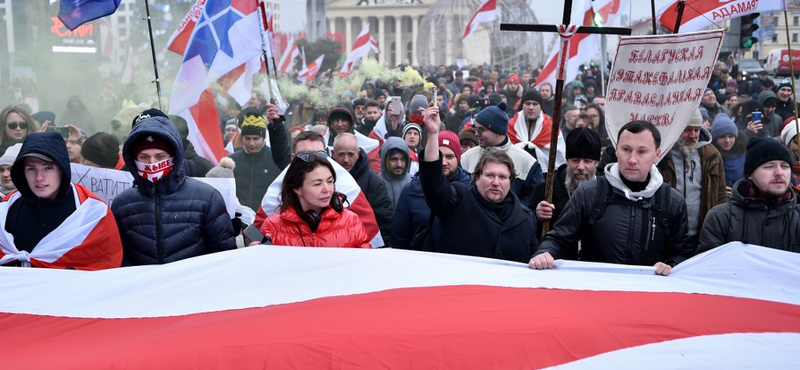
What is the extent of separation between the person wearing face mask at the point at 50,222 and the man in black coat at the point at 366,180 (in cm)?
187

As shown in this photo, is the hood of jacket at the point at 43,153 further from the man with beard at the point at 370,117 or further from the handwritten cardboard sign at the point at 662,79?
the man with beard at the point at 370,117

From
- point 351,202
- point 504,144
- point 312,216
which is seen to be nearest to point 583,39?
point 504,144

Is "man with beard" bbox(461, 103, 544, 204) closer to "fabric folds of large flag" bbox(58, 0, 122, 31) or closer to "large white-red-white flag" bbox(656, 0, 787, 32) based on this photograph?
"large white-red-white flag" bbox(656, 0, 787, 32)

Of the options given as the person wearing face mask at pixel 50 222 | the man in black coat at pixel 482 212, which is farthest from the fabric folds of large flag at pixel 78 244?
the man in black coat at pixel 482 212

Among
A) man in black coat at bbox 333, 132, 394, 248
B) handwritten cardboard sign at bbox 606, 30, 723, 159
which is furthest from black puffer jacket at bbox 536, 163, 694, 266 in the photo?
man in black coat at bbox 333, 132, 394, 248

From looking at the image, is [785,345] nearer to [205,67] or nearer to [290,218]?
[290,218]

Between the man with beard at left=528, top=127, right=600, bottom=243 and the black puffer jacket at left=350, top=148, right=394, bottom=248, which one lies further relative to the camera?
the black puffer jacket at left=350, top=148, right=394, bottom=248

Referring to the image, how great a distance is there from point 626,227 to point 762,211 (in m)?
0.63

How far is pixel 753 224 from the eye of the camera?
4016mm

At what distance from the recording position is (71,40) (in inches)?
827

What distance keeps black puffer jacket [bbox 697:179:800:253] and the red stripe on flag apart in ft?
1.90

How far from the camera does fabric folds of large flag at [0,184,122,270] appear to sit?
4129 mm

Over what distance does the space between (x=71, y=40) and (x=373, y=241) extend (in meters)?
17.9

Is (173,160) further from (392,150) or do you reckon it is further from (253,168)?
(253,168)
